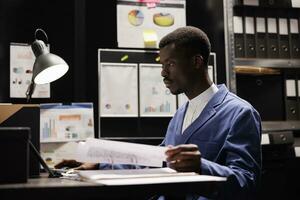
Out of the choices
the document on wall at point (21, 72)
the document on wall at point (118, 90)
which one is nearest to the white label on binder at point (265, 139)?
the document on wall at point (118, 90)

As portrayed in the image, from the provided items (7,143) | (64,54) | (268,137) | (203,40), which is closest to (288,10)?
(268,137)

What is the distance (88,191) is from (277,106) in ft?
7.12

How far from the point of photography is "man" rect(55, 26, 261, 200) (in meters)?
1.30

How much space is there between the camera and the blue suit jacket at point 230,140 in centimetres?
139

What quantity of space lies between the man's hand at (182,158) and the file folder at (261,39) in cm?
157

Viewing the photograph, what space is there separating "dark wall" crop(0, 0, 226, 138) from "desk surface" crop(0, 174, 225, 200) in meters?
1.68

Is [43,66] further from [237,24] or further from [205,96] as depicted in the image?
[237,24]

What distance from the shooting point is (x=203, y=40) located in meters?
1.87

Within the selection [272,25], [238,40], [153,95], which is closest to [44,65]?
[153,95]

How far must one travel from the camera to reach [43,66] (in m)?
1.77

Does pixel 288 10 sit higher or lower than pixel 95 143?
higher

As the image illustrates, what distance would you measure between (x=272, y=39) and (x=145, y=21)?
740 millimetres

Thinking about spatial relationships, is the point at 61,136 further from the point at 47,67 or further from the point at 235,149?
the point at 235,149

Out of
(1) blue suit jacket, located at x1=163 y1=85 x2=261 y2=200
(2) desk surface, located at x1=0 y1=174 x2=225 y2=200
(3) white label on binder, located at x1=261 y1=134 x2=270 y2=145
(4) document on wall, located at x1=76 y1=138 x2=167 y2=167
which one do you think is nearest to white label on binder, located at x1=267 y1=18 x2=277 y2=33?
(3) white label on binder, located at x1=261 y1=134 x2=270 y2=145
